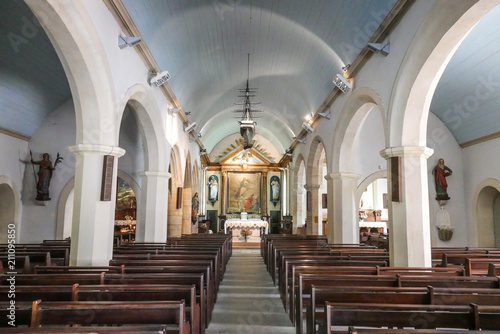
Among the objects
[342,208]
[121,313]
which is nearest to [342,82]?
[342,208]

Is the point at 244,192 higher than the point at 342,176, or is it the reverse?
the point at 244,192

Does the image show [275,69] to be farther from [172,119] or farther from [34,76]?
[34,76]

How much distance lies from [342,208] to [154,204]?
495 centimetres

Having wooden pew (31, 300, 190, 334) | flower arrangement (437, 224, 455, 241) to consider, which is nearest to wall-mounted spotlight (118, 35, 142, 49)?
wooden pew (31, 300, 190, 334)

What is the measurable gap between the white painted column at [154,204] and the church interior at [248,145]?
7 centimetres

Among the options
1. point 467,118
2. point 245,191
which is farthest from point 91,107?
point 245,191

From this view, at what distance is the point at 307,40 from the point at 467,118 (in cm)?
491

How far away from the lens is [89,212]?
5.57 m

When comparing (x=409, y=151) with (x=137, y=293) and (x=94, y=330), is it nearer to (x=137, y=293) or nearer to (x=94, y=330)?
(x=137, y=293)

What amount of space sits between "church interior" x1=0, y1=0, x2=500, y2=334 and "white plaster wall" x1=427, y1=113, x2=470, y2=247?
4 cm

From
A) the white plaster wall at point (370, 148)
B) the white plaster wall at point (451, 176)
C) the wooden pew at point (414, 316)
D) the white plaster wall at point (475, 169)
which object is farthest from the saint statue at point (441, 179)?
the wooden pew at point (414, 316)

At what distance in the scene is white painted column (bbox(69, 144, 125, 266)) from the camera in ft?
18.0

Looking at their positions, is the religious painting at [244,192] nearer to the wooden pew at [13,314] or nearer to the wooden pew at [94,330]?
the wooden pew at [13,314]

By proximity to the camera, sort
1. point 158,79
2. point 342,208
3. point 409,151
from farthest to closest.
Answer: point 342,208 → point 158,79 → point 409,151
